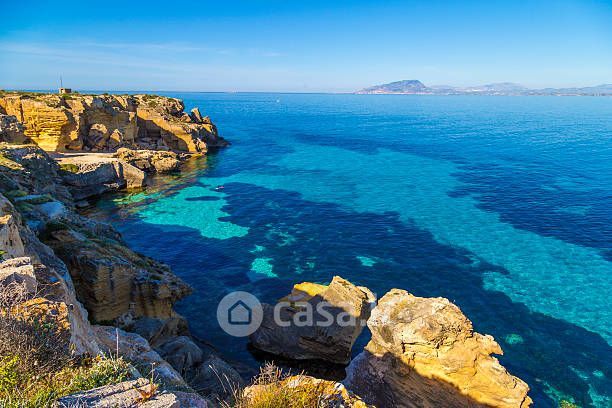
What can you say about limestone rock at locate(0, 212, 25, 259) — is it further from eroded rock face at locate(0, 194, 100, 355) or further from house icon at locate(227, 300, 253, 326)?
house icon at locate(227, 300, 253, 326)

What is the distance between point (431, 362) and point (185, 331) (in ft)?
49.4

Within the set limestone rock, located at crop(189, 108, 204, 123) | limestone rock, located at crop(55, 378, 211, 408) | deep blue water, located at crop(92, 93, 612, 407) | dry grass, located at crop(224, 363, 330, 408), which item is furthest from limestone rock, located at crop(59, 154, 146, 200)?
dry grass, located at crop(224, 363, 330, 408)

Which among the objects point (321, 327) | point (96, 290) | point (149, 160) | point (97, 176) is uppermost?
point (149, 160)

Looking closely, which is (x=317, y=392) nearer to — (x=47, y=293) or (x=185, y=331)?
(x=47, y=293)

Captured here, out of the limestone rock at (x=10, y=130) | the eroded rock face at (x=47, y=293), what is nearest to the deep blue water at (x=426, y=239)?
the eroded rock face at (x=47, y=293)

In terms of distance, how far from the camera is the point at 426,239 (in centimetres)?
3819

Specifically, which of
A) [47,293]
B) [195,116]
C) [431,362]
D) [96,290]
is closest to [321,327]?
[431,362]

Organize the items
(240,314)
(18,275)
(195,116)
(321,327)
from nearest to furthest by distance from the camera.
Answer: (18,275), (321,327), (240,314), (195,116)

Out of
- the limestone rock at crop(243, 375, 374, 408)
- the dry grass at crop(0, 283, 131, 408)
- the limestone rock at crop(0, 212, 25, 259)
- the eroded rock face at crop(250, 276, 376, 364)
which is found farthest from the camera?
the eroded rock face at crop(250, 276, 376, 364)

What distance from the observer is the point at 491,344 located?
47.2 feet

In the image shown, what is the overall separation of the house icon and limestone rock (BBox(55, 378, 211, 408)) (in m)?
19.0

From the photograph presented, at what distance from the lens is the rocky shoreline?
29.3ft

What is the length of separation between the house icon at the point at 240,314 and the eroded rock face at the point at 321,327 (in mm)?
1642

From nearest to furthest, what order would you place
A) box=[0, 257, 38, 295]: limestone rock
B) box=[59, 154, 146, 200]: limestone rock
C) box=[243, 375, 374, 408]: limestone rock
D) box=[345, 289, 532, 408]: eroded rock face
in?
1. box=[243, 375, 374, 408]: limestone rock
2. box=[0, 257, 38, 295]: limestone rock
3. box=[345, 289, 532, 408]: eroded rock face
4. box=[59, 154, 146, 200]: limestone rock
